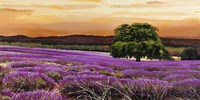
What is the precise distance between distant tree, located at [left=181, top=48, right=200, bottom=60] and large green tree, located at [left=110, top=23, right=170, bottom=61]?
12.6 inches

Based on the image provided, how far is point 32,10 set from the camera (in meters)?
6.04

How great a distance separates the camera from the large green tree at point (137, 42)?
5.79 metres

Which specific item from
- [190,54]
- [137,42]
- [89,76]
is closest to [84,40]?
[137,42]

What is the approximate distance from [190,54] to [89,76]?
179cm

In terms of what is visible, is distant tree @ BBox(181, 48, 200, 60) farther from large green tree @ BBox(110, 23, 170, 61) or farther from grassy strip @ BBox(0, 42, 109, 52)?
grassy strip @ BBox(0, 42, 109, 52)

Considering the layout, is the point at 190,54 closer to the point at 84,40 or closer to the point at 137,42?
the point at 137,42

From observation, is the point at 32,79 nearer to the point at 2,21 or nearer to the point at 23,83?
the point at 23,83

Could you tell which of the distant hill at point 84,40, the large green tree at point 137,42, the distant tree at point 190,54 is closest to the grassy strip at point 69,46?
the distant hill at point 84,40

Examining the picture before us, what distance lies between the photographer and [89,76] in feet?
16.4

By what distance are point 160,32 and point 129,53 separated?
1.76 feet

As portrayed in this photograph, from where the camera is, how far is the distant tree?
5941 millimetres

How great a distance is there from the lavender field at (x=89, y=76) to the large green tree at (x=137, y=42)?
0.18m

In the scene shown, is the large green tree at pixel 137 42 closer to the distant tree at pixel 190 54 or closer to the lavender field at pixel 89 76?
the lavender field at pixel 89 76

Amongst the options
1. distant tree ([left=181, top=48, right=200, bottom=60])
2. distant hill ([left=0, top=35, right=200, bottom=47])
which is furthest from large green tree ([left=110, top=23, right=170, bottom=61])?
distant tree ([left=181, top=48, right=200, bottom=60])
